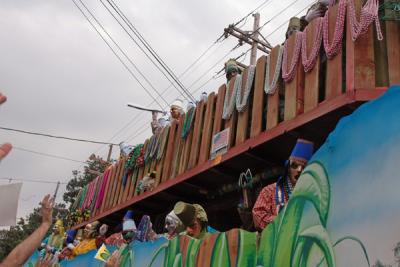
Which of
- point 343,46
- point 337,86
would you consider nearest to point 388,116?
point 337,86

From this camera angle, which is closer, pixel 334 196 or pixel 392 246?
pixel 392 246

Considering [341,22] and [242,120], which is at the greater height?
[341,22]

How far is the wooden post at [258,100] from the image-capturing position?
4645mm

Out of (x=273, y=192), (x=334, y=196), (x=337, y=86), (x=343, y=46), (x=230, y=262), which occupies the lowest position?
(x=230, y=262)

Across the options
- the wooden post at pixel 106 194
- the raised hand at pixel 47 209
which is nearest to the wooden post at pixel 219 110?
the raised hand at pixel 47 209

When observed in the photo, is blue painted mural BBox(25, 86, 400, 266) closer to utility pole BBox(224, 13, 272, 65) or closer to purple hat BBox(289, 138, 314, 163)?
purple hat BBox(289, 138, 314, 163)

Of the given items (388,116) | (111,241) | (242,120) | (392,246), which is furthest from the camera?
(111,241)

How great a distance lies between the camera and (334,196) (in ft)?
7.89

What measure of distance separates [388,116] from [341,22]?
186 cm

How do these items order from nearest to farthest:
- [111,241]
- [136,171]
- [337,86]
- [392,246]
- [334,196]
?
[392,246], [334,196], [337,86], [111,241], [136,171]

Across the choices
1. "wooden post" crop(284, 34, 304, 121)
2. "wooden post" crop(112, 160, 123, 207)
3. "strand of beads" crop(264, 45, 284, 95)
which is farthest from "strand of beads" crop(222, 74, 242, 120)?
"wooden post" crop(112, 160, 123, 207)

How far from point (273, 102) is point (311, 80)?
1.82ft

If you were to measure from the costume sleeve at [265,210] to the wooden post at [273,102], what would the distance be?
955 mm

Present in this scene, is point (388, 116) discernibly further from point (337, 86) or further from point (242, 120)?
point (242, 120)
